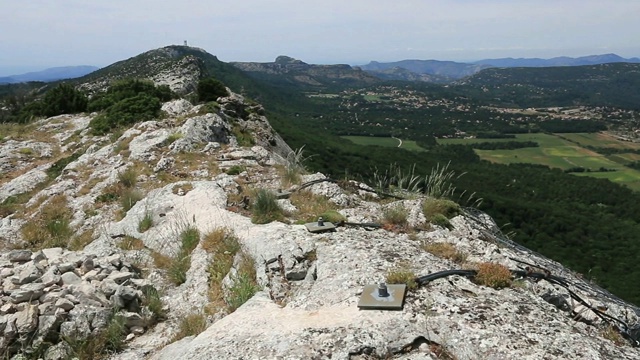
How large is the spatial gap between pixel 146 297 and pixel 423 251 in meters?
4.82

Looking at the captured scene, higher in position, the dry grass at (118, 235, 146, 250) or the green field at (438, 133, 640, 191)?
the dry grass at (118, 235, 146, 250)

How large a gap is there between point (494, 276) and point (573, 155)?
501 feet

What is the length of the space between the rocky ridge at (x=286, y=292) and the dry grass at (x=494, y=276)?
13 centimetres

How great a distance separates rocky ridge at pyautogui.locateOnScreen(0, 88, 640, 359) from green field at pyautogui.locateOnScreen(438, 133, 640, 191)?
117 m

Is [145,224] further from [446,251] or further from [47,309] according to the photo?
[446,251]

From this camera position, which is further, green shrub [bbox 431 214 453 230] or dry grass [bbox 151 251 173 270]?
green shrub [bbox 431 214 453 230]

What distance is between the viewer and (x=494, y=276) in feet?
20.5

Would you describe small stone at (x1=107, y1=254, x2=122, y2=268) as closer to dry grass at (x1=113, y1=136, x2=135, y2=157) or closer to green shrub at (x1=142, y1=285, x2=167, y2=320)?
green shrub at (x1=142, y1=285, x2=167, y2=320)

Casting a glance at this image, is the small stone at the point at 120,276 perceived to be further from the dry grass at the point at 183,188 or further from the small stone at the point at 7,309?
the dry grass at the point at 183,188

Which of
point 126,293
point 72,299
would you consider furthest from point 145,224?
point 72,299

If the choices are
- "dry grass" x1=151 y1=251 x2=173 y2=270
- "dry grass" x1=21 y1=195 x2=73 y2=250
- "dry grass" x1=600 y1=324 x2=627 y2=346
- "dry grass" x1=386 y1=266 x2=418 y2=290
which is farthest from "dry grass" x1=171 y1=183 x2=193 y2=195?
"dry grass" x1=600 y1=324 x2=627 y2=346

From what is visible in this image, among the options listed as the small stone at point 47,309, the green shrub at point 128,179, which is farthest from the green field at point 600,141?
the small stone at point 47,309

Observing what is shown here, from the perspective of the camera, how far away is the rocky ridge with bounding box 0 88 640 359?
5004mm

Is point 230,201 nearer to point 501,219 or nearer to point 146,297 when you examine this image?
point 146,297
